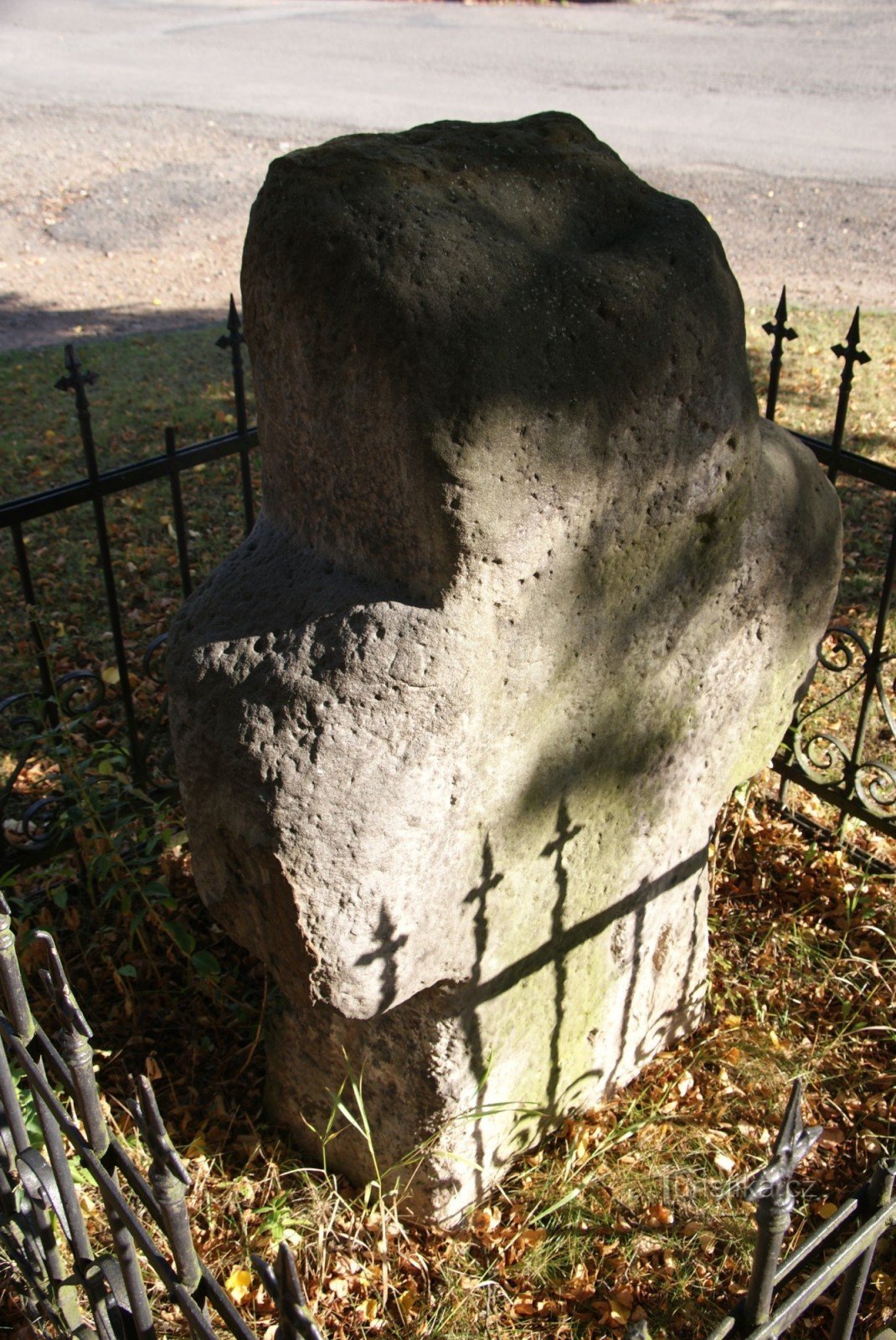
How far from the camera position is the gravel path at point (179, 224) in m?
8.66

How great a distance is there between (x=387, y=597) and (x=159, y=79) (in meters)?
14.3

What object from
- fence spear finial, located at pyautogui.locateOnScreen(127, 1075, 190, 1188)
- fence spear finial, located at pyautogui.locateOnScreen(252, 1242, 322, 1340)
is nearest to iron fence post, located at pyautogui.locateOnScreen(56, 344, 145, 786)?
fence spear finial, located at pyautogui.locateOnScreen(127, 1075, 190, 1188)

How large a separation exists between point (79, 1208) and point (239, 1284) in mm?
702

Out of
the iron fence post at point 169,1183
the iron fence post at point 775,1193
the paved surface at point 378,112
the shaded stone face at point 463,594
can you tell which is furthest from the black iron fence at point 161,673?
the paved surface at point 378,112

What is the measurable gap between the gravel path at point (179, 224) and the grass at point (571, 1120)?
5744 millimetres

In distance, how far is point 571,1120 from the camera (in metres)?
2.85

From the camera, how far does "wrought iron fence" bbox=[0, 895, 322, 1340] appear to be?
4.71ft

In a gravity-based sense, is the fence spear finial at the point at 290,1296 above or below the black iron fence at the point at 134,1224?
above

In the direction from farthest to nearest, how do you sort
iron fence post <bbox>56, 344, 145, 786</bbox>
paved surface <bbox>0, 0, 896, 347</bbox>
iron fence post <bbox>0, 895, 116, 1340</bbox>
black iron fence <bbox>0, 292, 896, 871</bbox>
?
paved surface <bbox>0, 0, 896, 347</bbox> < black iron fence <bbox>0, 292, 896, 871</bbox> < iron fence post <bbox>56, 344, 145, 786</bbox> < iron fence post <bbox>0, 895, 116, 1340</bbox>

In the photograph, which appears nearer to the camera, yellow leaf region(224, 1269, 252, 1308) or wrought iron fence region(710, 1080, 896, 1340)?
wrought iron fence region(710, 1080, 896, 1340)

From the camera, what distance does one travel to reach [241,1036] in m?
3.06

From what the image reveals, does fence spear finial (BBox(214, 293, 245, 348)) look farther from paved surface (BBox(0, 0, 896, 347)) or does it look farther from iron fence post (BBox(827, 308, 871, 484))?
paved surface (BBox(0, 0, 896, 347))

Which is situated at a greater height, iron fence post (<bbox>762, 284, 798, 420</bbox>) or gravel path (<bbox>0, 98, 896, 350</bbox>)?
iron fence post (<bbox>762, 284, 798, 420</bbox>)

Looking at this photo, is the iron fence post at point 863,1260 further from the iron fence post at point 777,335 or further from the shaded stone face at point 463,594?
the iron fence post at point 777,335
